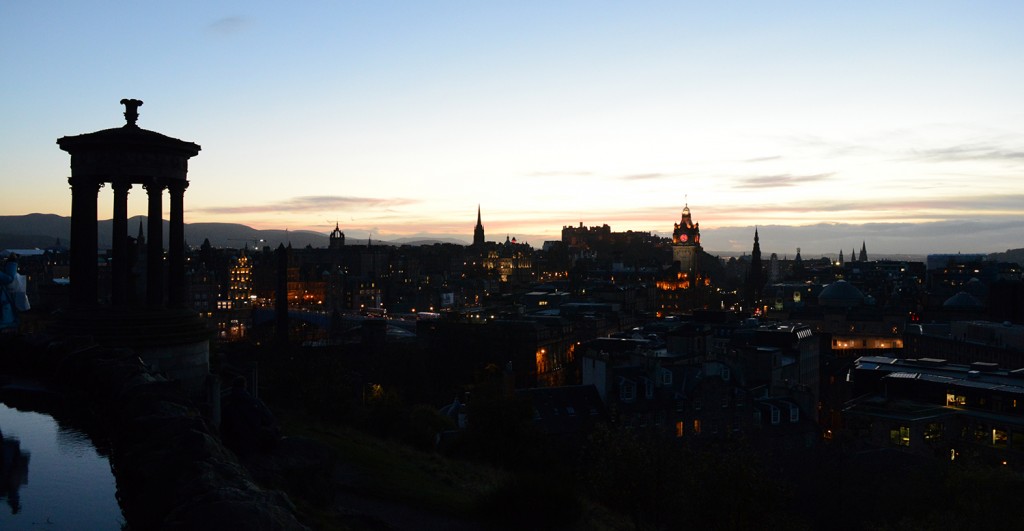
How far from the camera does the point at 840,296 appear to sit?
125188 mm

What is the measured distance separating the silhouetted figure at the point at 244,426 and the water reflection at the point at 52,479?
1937 mm

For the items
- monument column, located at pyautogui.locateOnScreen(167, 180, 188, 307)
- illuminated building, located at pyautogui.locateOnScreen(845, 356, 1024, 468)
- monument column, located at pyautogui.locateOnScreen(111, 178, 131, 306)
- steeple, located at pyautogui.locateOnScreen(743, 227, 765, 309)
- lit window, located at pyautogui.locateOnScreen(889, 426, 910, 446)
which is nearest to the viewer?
monument column, located at pyautogui.locateOnScreen(111, 178, 131, 306)

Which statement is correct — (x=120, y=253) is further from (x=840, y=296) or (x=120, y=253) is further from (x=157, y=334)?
(x=840, y=296)

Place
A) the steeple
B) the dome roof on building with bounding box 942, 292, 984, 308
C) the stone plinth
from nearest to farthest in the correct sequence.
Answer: the stone plinth
the dome roof on building with bounding box 942, 292, 984, 308
the steeple

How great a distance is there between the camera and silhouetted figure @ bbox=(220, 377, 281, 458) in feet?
42.1

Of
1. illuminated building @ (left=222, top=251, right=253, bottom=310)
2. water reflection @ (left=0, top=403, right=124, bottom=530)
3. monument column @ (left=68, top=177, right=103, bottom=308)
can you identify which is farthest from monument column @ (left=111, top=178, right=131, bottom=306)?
illuminated building @ (left=222, top=251, right=253, bottom=310)

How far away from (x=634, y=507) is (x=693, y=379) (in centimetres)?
1971

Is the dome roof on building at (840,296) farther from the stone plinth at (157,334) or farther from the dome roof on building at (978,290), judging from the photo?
the stone plinth at (157,334)

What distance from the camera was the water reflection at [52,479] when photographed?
873 centimetres

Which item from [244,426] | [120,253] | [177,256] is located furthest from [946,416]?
[244,426]

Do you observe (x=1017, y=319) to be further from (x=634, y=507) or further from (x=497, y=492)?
(x=497, y=492)

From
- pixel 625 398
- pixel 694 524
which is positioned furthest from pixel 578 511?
pixel 625 398

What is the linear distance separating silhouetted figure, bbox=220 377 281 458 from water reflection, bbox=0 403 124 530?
6.35ft

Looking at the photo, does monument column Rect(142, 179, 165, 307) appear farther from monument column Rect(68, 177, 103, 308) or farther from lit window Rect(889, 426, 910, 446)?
lit window Rect(889, 426, 910, 446)
